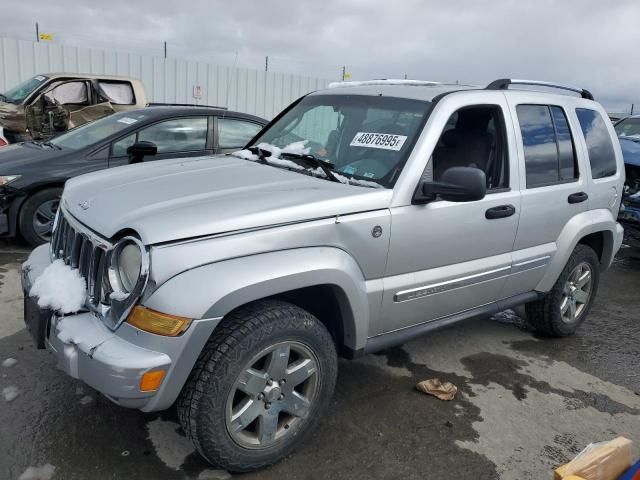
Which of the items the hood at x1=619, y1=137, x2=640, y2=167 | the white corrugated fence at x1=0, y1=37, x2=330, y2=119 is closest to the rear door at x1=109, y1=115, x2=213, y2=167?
the hood at x1=619, y1=137, x2=640, y2=167

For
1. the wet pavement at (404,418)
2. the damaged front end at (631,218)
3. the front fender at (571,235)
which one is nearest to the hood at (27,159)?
the wet pavement at (404,418)

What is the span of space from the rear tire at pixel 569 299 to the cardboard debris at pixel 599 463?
1.87 m

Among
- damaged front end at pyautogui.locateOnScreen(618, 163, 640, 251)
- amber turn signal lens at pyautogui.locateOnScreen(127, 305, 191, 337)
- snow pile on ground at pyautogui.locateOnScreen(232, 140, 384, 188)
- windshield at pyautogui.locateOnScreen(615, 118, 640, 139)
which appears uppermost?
windshield at pyautogui.locateOnScreen(615, 118, 640, 139)

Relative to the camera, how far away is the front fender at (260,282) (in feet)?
7.14

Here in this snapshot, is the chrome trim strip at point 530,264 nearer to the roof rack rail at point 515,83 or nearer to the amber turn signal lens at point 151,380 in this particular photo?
the roof rack rail at point 515,83

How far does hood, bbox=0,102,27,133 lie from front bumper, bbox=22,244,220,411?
8.50 metres

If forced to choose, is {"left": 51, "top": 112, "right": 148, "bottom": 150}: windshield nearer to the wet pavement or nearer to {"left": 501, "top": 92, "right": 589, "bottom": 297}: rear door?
the wet pavement

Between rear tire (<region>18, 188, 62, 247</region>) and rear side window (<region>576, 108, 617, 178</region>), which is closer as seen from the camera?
rear side window (<region>576, 108, 617, 178</region>)

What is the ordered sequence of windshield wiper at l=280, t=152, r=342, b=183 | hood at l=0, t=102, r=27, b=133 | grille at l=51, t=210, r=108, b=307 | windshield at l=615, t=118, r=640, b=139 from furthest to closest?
windshield at l=615, t=118, r=640, b=139 → hood at l=0, t=102, r=27, b=133 → windshield wiper at l=280, t=152, r=342, b=183 → grille at l=51, t=210, r=108, b=307

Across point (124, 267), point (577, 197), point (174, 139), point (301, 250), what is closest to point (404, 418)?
point (301, 250)

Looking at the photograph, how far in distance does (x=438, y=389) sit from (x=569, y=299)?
1.62 m

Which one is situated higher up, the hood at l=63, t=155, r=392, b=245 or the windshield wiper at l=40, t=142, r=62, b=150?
the hood at l=63, t=155, r=392, b=245

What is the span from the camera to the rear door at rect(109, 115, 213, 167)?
5910 mm

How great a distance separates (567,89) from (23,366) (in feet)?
14.1
